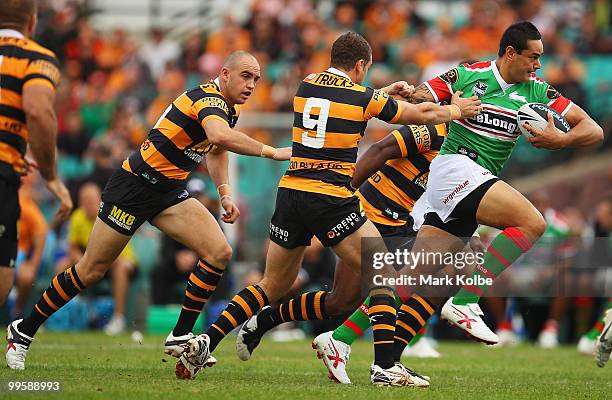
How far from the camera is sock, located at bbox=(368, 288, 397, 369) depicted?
828 cm

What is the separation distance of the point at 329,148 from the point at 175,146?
1.56 meters

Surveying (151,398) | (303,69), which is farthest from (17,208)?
(303,69)

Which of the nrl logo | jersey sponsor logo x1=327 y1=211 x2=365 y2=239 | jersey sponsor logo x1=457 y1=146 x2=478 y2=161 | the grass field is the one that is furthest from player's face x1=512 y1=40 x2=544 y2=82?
the grass field

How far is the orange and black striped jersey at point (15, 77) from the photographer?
8.23 m

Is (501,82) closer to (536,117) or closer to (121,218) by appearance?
(536,117)

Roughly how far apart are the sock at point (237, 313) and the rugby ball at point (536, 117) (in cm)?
256

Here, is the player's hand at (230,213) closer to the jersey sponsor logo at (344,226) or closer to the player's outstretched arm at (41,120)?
the jersey sponsor logo at (344,226)

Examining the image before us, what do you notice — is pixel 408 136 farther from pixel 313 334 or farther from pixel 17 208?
pixel 313 334

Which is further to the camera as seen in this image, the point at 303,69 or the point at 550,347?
the point at 303,69

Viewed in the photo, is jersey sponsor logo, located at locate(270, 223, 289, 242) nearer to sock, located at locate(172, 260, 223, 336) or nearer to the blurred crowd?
sock, located at locate(172, 260, 223, 336)

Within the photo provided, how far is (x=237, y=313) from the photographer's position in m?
8.76

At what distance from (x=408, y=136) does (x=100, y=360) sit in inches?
143

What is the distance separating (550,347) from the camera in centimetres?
1554

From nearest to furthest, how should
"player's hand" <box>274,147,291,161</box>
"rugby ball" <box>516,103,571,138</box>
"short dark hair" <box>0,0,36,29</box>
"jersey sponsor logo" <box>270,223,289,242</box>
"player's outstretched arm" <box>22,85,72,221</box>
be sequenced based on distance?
"player's outstretched arm" <box>22,85,72,221</box> < "short dark hair" <box>0,0,36,29</box> < "jersey sponsor logo" <box>270,223,289,242</box> < "player's hand" <box>274,147,291,161</box> < "rugby ball" <box>516,103,571,138</box>
